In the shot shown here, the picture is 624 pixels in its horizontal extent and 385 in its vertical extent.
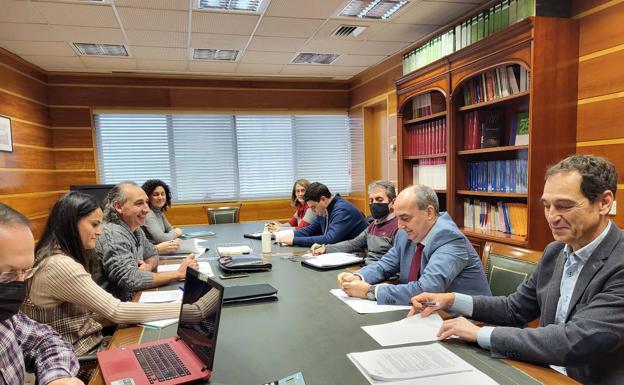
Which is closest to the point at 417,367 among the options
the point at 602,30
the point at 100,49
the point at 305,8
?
the point at 602,30

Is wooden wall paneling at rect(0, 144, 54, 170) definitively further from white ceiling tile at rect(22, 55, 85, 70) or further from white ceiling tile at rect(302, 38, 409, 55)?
white ceiling tile at rect(302, 38, 409, 55)

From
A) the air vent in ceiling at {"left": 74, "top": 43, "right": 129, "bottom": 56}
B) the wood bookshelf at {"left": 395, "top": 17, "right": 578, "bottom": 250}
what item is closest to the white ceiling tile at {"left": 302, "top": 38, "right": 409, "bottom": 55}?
the wood bookshelf at {"left": 395, "top": 17, "right": 578, "bottom": 250}

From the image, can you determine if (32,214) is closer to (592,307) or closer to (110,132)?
(110,132)

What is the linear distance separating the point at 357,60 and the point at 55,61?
3776 millimetres

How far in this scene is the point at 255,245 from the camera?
10.7ft

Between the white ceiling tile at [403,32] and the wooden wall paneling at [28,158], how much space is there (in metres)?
4.15

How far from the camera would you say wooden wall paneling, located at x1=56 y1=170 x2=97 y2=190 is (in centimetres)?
561

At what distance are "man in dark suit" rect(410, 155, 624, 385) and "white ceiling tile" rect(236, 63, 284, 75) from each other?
453 centimetres

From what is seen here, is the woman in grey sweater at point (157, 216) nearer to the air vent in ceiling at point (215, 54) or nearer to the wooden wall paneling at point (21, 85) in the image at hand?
the air vent in ceiling at point (215, 54)

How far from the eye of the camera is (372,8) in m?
3.58

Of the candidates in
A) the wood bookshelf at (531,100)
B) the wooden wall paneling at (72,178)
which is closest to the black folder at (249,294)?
the wood bookshelf at (531,100)

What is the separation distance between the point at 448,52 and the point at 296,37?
1.57 meters

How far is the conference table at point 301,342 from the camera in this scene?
3.64 ft

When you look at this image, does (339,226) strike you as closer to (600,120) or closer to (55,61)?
(600,120)
